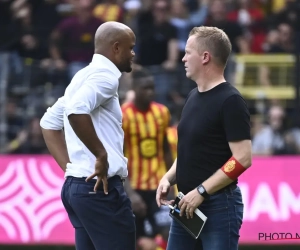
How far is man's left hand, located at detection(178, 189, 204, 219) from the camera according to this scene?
489 cm

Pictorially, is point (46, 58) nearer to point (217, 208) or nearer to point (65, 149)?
point (65, 149)

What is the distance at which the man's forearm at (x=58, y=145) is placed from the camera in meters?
5.49

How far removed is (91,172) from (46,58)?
21.2 feet

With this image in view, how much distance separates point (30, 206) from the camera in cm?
918

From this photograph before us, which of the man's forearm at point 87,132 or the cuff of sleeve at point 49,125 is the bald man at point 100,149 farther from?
the cuff of sleeve at point 49,125

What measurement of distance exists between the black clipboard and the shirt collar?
0.85 meters

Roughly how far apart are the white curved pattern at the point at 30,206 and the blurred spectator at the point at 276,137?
2734 mm

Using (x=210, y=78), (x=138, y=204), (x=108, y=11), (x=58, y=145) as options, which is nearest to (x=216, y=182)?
(x=210, y=78)

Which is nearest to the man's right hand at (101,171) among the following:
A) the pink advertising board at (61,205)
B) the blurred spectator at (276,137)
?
the pink advertising board at (61,205)

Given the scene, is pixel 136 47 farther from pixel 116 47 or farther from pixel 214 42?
pixel 214 42

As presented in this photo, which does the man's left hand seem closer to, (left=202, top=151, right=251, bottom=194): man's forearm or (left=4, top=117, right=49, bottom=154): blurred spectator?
(left=202, top=151, right=251, bottom=194): man's forearm

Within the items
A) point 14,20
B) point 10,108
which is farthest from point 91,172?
point 14,20

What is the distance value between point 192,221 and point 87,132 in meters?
0.83

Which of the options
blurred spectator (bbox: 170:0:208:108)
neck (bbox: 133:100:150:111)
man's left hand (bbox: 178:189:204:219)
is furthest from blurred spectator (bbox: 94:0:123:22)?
man's left hand (bbox: 178:189:204:219)
